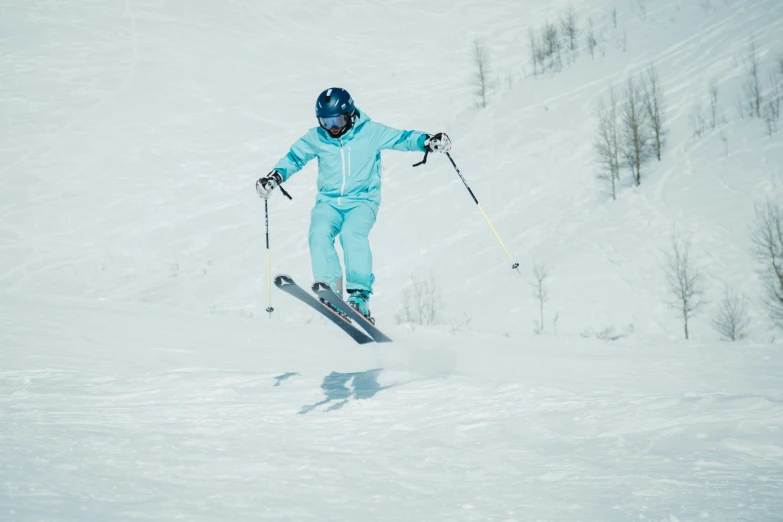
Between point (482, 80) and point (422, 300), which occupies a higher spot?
point (482, 80)

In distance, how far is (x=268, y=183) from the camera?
5.47 m

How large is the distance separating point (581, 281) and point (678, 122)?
10851 mm

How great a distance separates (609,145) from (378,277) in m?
11.0

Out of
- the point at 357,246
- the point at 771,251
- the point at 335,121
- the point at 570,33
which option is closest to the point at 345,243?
the point at 357,246

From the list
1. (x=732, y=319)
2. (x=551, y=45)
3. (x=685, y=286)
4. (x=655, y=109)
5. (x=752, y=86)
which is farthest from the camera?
(x=551, y=45)

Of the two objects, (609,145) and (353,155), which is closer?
(353,155)

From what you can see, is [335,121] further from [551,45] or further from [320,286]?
[551,45]

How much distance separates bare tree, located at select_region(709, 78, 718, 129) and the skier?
24.5m

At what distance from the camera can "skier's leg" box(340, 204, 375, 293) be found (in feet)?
17.6

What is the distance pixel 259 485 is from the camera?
2.17 metres

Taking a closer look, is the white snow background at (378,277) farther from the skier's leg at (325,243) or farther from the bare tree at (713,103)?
the skier's leg at (325,243)

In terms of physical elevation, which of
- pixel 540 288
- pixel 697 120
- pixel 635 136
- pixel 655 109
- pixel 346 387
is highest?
pixel 655 109

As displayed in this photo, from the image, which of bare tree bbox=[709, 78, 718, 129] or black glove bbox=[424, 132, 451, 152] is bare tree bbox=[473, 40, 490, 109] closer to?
bare tree bbox=[709, 78, 718, 129]

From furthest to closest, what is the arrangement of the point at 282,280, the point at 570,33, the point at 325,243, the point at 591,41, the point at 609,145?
the point at 570,33, the point at 591,41, the point at 609,145, the point at 325,243, the point at 282,280
